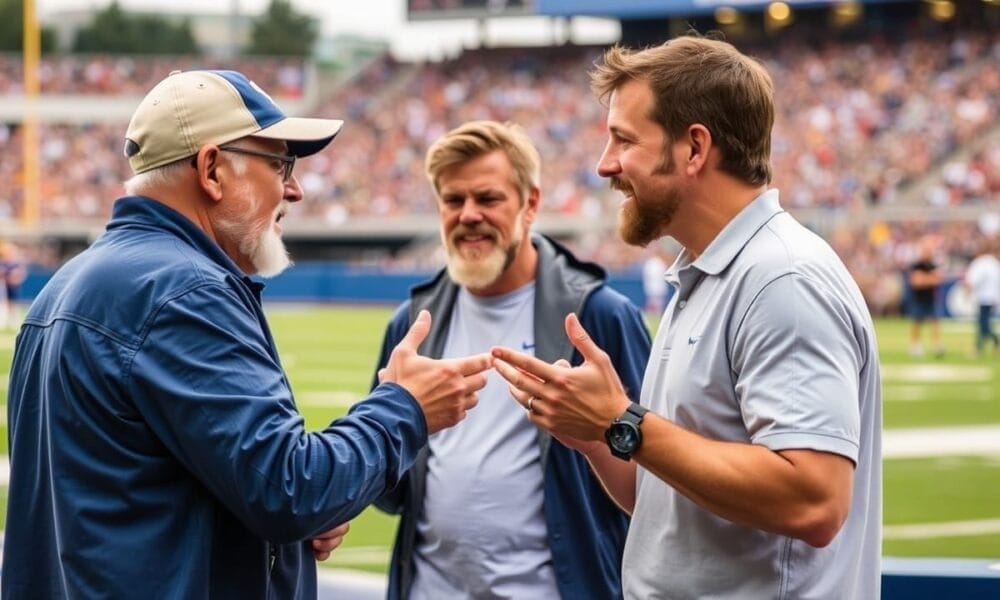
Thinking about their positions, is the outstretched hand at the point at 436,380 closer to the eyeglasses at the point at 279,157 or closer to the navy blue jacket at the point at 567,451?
the eyeglasses at the point at 279,157

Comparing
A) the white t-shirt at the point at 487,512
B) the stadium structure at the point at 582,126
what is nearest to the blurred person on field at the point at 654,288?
the stadium structure at the point at 582,126

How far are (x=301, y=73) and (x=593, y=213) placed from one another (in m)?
20.1

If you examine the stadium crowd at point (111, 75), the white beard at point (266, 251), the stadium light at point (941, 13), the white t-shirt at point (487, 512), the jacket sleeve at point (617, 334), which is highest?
the stadium light at point (941, 13)

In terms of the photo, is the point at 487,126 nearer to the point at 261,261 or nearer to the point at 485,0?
the point at 261,261

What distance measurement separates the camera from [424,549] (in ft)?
14.4

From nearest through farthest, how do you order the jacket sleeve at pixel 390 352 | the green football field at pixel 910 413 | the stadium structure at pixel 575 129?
1. the jacket sleeve at pixel 390 352
2. the green football field at pixel 910 413
3. the stadium structure at pixel 575 129

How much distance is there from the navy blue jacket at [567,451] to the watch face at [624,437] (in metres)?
1.33

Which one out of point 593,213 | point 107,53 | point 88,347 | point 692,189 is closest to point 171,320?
point 88,347

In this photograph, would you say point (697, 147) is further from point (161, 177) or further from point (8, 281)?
point (8, 281)

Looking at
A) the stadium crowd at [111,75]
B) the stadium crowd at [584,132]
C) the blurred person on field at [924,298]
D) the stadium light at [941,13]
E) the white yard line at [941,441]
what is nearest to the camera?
the white yard line at [941,441]

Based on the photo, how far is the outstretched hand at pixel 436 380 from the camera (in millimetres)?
3158

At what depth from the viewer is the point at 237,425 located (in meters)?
2.81

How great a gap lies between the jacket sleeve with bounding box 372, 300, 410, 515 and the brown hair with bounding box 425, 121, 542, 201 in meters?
0.45

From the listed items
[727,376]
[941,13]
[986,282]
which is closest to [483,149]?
[727,376]
